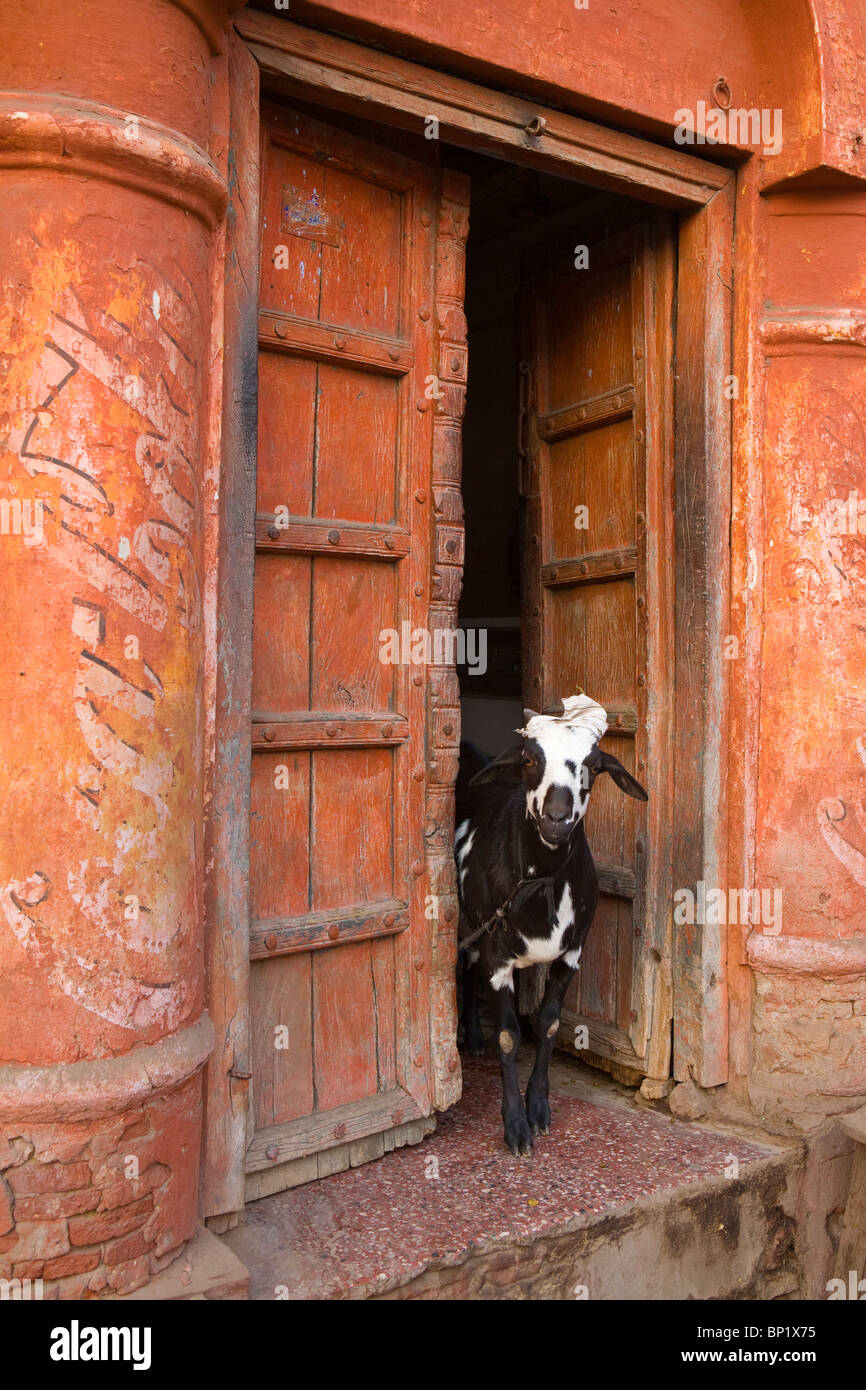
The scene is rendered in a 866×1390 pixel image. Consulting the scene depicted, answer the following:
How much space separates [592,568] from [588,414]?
655 millimetres

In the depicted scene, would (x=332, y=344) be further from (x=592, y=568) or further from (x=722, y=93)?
(x=722, y=93)

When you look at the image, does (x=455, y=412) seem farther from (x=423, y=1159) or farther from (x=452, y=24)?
(x=423, y=1159)

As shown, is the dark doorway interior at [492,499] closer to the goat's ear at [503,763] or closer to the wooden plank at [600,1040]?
the wooden plank at [600,1040]

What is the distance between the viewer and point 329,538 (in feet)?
10.8

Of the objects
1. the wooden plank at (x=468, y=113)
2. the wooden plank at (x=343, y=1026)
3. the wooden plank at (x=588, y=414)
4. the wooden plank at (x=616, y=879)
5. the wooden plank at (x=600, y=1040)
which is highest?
the wooden plank at (x=468, y=113)

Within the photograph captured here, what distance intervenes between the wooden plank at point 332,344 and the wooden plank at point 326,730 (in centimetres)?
111

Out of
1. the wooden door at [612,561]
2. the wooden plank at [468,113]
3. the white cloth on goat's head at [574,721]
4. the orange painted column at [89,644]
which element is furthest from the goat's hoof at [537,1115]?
the wooden plank at [468,113]

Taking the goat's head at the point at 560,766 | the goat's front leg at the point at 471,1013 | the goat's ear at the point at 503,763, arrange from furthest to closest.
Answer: the goat's front leg at the point at 471,1013, the goat's ear at the point at 503,763, the goat's head at the point at 560,766

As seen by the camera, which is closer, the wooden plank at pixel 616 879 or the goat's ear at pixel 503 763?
the goat's ear at pixel 503 763

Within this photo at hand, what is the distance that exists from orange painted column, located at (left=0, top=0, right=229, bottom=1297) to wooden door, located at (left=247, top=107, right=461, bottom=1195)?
70 centimetres

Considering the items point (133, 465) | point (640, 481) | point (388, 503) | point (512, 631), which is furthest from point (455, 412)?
point (512, 631)

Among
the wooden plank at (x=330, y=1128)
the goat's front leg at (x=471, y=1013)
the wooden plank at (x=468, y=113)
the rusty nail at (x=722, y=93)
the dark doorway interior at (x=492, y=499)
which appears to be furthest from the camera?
the dark doorway interior at (x=492, y=499)

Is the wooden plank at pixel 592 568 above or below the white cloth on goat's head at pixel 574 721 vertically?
above

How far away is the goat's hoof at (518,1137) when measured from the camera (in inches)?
139
